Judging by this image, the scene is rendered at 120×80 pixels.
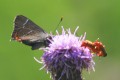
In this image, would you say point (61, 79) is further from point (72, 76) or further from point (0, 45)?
point (0, 45)

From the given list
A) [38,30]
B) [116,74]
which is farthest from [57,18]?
[38,30]

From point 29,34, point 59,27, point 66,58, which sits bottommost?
point 66,58

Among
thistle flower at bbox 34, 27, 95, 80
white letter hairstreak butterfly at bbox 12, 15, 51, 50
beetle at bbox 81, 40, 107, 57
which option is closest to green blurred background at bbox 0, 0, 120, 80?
beetle at bbox 81, 40, 107, 57

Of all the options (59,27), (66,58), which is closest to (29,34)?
(66,58)

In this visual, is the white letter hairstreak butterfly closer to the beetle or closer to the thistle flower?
the thistle flower

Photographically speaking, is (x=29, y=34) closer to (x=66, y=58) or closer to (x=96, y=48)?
(x=66, y=58)

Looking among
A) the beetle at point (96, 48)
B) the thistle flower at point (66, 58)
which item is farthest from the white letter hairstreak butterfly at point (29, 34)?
the beetle at point (96, 48)

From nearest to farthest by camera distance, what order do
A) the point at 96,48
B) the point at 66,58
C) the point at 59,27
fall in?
1. the point at 66,58
2. the point at 96,48
3. the point at 59,27
